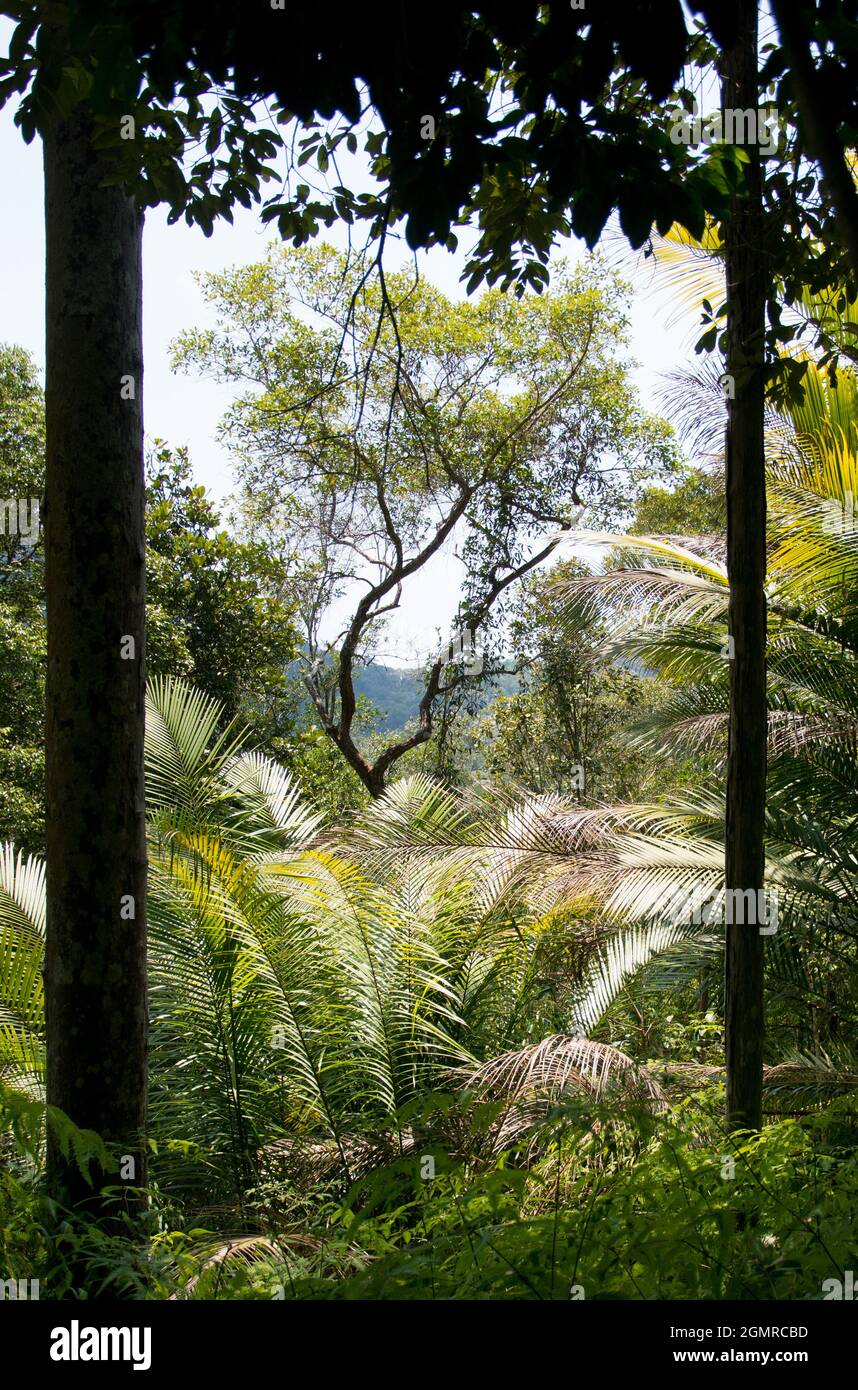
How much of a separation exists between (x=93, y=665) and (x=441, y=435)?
39.8ft

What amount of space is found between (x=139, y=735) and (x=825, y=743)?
360cm

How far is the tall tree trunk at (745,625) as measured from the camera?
3158 millimetres

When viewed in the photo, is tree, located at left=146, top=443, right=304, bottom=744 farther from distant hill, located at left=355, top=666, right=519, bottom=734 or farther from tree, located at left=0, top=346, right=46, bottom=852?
distant hill, located at left=355, top=666, right=519, bottom=734

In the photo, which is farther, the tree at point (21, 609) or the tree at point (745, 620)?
A: the tree at point (21, 609)

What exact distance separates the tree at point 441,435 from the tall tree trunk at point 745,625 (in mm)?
11539

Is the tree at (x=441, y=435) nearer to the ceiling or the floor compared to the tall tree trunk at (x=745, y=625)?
nearer to the ceiling

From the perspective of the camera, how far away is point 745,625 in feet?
10.5
